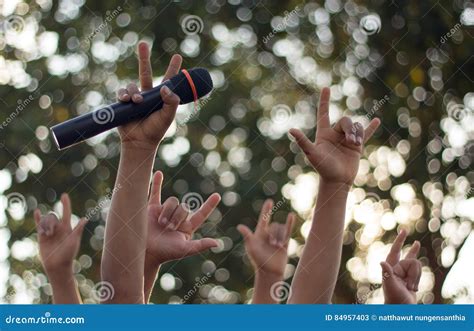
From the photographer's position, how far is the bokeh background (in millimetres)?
4703

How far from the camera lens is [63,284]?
1595mm

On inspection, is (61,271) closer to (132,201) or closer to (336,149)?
(132,201)

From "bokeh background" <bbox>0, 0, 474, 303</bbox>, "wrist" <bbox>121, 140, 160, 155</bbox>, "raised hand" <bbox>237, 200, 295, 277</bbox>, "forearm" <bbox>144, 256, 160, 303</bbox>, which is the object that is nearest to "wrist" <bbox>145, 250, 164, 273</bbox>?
"forearm" <bbox>144, 256, 160, 303</bbox>

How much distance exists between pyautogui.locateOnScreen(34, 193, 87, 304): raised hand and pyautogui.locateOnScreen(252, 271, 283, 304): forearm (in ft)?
1.59

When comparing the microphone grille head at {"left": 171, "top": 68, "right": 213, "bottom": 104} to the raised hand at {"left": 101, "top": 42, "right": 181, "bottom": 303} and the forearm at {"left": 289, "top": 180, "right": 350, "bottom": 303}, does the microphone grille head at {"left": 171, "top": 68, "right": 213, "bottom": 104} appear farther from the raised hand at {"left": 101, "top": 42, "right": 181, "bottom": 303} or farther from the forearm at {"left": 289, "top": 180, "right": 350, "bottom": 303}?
the forearm at {"left": 289, "top": 180, "right": 350, "bottom": 303}

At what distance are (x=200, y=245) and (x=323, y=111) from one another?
0.40 metres

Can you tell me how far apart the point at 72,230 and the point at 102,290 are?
0.17m

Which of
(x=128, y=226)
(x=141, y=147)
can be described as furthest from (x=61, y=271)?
(x=141, y=147)

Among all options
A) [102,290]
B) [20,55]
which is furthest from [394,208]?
[102,290]

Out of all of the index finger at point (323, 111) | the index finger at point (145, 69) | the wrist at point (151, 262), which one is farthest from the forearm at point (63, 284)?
the index finger at point (323, 111)

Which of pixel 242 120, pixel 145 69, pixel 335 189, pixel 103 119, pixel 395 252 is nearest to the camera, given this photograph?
pixel 103 119

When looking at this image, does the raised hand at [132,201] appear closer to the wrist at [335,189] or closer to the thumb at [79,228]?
the thumb at [79,228]

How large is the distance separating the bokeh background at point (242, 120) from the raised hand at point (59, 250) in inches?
121

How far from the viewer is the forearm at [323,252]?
172cm
